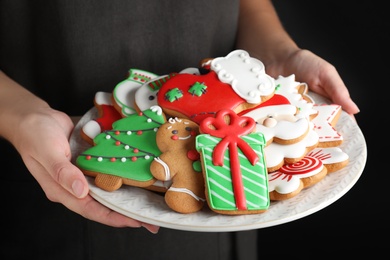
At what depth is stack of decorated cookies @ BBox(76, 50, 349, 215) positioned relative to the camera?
858 millimetres

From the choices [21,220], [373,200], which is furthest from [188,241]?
[373,200]

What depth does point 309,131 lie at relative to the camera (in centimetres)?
95

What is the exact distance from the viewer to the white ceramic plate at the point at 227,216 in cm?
83

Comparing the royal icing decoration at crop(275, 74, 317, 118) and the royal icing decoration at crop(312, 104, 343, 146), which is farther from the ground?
the royal icing decoration at crop(275, 74, 317, 118)

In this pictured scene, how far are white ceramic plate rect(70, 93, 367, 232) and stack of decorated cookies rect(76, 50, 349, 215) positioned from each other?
1 cm

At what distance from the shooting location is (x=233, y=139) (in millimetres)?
881

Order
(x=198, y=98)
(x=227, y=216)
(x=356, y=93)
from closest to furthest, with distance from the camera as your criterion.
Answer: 1. (x=227, y=216)
2. (x=198, y=98)
3. (x=356, y=93)

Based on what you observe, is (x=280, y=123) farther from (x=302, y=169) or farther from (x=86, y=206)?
(x=86, y=206)

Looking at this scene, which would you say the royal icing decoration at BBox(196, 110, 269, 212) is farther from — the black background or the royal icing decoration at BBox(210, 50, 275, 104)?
the black background

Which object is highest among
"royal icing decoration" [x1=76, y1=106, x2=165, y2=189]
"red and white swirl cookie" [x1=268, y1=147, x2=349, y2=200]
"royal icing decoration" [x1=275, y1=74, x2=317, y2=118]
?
"royal icing decoration" [x1=275, y1=74, x2=317, y2=118]

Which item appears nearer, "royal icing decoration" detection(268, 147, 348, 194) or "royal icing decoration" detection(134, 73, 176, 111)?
"royal icing decoration" detection(268, 147, 348, 194)

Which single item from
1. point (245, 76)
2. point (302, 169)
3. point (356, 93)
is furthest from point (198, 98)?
point (356, 93)

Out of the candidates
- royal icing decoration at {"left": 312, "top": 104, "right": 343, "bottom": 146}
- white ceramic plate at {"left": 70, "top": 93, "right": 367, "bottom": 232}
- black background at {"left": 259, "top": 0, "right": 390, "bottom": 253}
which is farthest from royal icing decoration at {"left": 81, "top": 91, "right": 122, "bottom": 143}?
black background at {"left": 259, "top": 0, "right": 390, "bottom": 253}

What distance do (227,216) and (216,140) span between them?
114 mm
